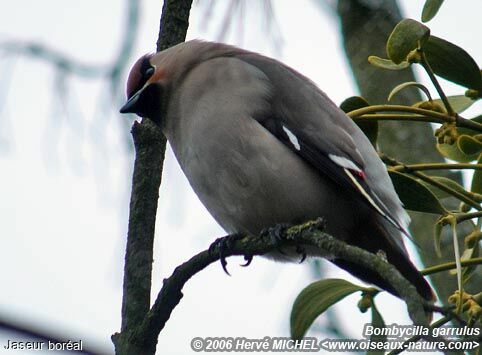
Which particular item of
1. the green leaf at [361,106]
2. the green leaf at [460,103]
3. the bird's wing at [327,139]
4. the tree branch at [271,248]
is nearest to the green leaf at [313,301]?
the tree branch at [271,248]

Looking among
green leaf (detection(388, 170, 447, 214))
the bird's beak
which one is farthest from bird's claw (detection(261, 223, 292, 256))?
the bird's beak

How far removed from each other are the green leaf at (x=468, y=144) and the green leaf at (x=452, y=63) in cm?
15

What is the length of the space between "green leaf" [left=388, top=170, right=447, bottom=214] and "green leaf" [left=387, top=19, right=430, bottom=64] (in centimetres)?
35

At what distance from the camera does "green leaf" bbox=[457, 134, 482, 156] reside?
2348 mm

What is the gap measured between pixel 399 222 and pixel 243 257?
0.51 meters

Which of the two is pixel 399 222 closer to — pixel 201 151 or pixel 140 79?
pixel 201 151

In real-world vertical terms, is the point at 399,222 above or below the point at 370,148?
below

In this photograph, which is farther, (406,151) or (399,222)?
(406,151)

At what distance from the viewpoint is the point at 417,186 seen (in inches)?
91.7

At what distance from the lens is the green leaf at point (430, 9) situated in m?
2.35

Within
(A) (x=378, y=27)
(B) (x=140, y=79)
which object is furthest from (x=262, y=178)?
(A) (x=378, y=27)

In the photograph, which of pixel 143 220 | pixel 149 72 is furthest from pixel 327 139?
pixel 149 72

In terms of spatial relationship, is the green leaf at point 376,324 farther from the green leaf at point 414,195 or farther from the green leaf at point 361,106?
the green leaf at point 361,106

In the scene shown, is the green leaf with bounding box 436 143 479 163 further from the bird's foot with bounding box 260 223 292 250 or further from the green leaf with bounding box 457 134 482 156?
the bird's foot with bounding box 260 223 292 250
